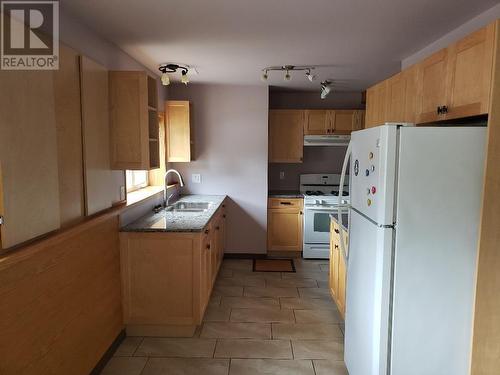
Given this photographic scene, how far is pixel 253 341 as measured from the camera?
2814mm

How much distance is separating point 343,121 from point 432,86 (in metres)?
2.91

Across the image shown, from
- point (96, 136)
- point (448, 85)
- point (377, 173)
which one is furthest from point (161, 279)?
point (448, 85)

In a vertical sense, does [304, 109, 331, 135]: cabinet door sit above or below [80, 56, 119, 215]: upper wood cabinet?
above

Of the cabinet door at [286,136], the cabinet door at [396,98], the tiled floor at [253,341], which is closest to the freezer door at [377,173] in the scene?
the cabinet door at [396,98]

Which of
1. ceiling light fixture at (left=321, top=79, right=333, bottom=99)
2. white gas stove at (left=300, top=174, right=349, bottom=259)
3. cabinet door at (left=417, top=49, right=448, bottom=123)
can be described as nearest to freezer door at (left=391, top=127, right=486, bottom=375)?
cabinet door at (left=417, top=49, right=448, bottom=123)

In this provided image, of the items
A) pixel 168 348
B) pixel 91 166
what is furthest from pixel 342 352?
pixel 91 166

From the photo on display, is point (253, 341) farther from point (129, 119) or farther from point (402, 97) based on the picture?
point (402, 97)

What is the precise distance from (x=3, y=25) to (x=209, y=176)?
11.0ft

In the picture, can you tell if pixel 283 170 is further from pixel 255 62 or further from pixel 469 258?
pixel 469 258

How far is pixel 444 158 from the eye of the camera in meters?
1.67

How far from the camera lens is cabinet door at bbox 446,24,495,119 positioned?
1.59 meters

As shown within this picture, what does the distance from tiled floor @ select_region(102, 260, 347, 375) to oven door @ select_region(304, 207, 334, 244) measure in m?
1.02

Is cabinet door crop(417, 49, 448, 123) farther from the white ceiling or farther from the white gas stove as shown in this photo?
→ the white gas stove

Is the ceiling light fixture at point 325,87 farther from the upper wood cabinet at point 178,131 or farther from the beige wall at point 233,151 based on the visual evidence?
the upper wood cabinet at point 178,131
